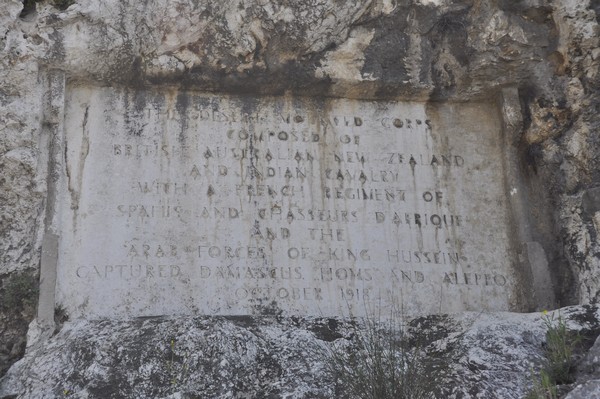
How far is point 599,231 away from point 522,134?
57.4 inches

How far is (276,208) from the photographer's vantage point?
10219 millimetres

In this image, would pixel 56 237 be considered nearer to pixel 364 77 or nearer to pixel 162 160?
pixel 162 160

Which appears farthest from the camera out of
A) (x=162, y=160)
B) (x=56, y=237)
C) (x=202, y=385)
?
(x=162, y=160)

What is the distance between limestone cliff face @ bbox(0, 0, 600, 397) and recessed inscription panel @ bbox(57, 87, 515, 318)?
27cm

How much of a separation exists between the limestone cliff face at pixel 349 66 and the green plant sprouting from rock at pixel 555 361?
A: 65.8 inches

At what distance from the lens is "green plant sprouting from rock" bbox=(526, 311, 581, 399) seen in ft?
24.7

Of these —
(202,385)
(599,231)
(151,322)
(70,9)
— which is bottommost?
(202,385)

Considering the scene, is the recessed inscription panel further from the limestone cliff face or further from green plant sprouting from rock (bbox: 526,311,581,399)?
green plant sprouting from rock (bbox: 526,311,581,399)

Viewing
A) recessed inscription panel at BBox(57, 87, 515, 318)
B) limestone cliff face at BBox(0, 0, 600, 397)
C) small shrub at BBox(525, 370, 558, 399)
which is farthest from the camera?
limestone cliff face at BBox(0, 0, 600, 397)

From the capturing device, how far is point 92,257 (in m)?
9.65

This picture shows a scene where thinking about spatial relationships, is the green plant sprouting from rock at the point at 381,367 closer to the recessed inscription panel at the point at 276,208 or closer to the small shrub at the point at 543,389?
the small shrub at the point at 543,389

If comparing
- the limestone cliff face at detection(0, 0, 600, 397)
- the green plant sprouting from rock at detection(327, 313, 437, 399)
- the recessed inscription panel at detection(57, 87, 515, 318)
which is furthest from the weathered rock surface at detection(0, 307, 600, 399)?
the limestone cliff face at detection(0, 0, 600, 397)

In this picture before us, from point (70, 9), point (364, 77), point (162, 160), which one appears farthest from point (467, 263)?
point (70, 9)

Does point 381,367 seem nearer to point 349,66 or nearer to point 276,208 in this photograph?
point 276,208
